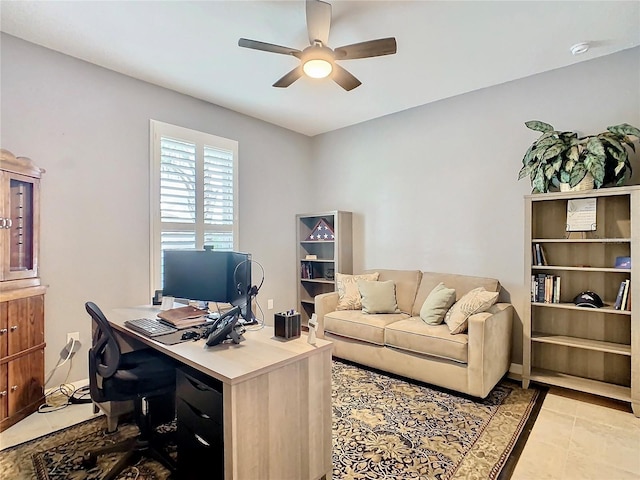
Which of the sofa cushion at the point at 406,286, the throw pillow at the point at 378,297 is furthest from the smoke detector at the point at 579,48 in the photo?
the throw pillow at the point at 378,297

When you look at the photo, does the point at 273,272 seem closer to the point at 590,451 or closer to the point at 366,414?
the point at 366,414

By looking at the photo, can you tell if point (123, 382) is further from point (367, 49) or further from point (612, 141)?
point (612, 141)

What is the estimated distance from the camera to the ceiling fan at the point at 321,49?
7.09ft

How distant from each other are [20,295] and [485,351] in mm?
3416

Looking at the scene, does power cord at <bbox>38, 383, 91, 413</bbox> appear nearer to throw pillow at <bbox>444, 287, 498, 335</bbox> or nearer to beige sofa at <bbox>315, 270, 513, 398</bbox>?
beige sofa at <bbox>315, 270, 513, 398</bbox>

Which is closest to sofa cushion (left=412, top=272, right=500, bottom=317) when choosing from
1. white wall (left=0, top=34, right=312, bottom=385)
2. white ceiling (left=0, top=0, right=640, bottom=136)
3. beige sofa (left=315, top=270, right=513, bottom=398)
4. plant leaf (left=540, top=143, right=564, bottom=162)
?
beige sofa (left=315, top=270, right=513, bottom=398)

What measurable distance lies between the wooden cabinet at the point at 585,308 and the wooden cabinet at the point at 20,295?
392 centimetres

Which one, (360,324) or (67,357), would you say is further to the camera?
(360,324)

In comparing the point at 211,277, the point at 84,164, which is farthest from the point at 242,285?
the point at 84,164

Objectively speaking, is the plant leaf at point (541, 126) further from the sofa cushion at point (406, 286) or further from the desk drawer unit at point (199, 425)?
the desk drawer unit at point (199, 425)

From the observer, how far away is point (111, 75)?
3127 millimetres

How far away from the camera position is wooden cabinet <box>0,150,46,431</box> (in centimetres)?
230

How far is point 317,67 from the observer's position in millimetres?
2455

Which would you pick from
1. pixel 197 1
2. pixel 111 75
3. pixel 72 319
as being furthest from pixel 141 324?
pixel 111 75
